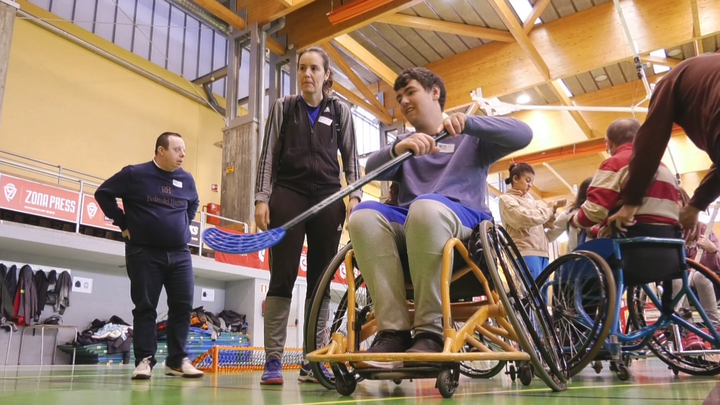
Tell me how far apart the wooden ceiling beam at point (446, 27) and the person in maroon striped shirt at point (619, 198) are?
252 inches

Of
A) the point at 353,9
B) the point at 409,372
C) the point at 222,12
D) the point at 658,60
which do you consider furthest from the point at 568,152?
the point at 409,372

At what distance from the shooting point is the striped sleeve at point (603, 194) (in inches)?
89.9

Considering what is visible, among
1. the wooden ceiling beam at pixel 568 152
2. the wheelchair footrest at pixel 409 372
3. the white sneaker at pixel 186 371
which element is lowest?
the white sneaker at pixel 186 371

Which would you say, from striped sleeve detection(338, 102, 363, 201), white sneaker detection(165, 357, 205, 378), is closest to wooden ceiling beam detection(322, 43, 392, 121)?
striped sleeve detection(338, 102, 363, 201)

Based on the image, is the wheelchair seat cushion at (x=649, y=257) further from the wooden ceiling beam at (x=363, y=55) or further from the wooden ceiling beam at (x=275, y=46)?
the wooden ceiling beam at (x=275, y=46)

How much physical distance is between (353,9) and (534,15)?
270cm

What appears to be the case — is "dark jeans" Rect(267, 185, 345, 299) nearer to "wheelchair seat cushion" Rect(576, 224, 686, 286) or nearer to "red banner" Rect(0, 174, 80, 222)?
"wheelchair seat cushion" Rect(576, 224, 686, 286)

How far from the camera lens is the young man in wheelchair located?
4.91 feet

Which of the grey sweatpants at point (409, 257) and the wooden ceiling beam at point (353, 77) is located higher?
the wooden ceiling beam at point (353, 77)

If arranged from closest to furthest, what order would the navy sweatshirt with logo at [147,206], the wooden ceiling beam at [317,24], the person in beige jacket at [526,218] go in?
the navy sweatshirt with logo at [147,206]
the person in beige jacket at [526,218]
the wooden ceiling beam at [317,24]

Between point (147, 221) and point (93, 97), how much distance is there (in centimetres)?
865

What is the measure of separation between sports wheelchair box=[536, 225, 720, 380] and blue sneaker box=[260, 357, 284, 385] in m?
1.12

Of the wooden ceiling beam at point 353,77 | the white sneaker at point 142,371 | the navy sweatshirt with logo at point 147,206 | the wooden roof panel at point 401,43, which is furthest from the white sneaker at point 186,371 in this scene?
the wooden roof panel at point 401,43

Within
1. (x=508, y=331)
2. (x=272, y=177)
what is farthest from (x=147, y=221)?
(x=508, y=331)
